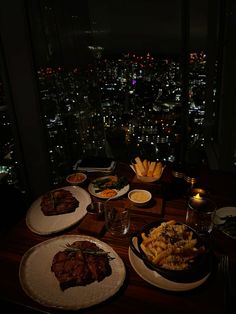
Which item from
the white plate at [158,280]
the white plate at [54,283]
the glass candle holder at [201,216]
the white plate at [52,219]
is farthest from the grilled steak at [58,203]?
the glass candle holder at [201,216]

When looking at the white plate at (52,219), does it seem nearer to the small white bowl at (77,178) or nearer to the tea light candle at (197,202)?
the small white bowl at (77,178)

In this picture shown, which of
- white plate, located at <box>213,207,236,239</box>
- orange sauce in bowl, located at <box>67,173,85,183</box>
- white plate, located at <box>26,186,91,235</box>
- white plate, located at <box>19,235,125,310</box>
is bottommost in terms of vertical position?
white plate, located at <box>213,207,236,239</box>

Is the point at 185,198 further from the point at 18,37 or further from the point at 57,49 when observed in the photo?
the point at 57,49

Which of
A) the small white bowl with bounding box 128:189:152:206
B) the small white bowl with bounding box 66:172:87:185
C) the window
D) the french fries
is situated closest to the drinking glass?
the small white bowl with bounding box 128:189:152:206

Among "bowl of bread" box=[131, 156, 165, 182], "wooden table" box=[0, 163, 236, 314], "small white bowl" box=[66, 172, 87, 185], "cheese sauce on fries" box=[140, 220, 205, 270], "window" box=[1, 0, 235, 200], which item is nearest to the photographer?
"wooden table" box=[0, 163, 236, 314]

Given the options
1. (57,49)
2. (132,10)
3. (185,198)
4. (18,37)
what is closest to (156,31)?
(132,10)

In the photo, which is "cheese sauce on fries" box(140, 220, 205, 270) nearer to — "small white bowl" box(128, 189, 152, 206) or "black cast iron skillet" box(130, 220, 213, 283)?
"black cast iron skillet" box(130, 220, 213, 283)
